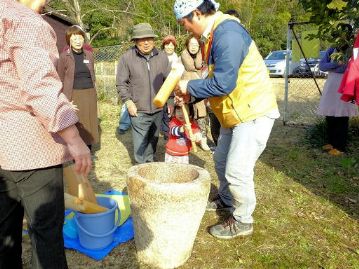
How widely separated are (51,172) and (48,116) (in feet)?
1.29

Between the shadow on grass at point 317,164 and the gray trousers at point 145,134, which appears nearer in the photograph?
the shadow on grass at point 317,164

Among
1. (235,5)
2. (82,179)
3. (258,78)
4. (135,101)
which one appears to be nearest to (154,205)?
(82,179)

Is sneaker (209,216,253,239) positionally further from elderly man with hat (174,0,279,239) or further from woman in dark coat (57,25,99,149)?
woman in dark coat (57,25,99,149)

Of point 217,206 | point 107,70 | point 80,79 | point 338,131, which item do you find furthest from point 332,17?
point 107,70

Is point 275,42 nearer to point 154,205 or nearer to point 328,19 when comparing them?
point 328,19

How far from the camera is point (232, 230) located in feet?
10.2

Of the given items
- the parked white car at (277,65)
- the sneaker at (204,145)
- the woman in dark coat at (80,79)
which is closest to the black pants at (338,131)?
the sneaker at (204,145)

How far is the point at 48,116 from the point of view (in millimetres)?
1568

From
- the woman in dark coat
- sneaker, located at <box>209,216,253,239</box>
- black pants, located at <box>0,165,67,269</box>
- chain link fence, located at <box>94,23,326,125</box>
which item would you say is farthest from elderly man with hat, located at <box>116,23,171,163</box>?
chain link fence, located at <box>94,23,326,125</box>

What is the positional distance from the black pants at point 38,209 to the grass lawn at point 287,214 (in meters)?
0.92

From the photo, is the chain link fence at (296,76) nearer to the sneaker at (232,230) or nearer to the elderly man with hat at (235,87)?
the elderly man with hat at (235,87)

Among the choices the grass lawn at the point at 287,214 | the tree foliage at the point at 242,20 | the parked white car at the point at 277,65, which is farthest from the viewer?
the tree foliage at the point at 242,20

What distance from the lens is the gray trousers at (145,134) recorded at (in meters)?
4.32

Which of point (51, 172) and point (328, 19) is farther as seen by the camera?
point (328, 19)
